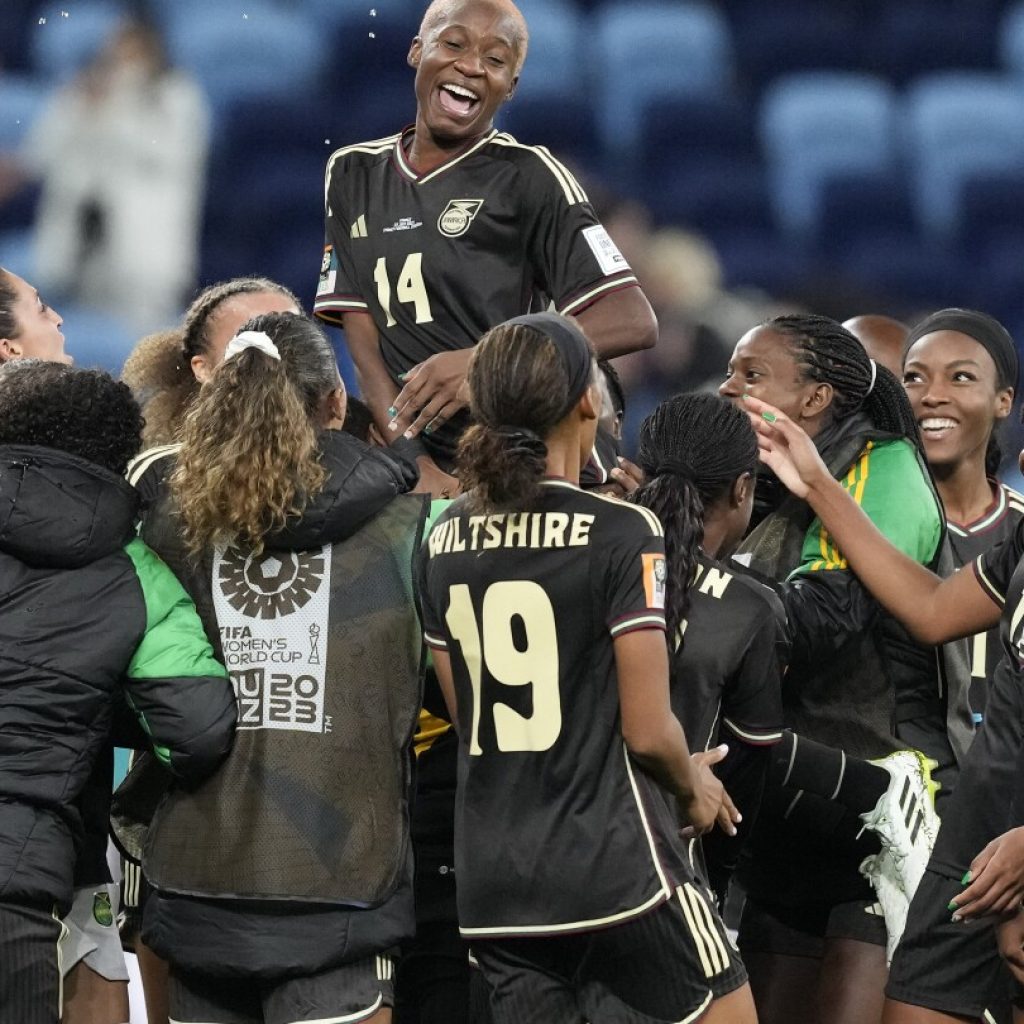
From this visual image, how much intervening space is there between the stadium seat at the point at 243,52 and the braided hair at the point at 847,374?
14.1ft

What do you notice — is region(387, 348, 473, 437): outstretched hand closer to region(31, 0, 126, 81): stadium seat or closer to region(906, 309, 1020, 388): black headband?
region(906, 309, 1020, 388): black headband

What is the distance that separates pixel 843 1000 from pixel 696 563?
1038 millimetres

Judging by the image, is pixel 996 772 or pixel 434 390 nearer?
pixel 996 772

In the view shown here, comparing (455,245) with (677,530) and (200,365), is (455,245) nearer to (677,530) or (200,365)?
(200,365)

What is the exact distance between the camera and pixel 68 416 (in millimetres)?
2734

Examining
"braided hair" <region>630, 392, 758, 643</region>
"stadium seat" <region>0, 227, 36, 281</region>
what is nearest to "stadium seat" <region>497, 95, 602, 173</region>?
"stadium seat" <region>0, 227, 36, 281</region>

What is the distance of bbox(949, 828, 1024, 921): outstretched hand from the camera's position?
2635mm

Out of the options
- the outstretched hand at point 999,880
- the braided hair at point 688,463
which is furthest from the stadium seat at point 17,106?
the outstretched hand at point 999,880

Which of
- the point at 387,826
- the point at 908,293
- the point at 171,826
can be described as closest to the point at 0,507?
the point at 171,826

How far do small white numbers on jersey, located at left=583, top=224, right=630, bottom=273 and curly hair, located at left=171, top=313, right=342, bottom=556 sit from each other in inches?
31.3

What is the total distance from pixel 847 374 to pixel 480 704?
4.46ft

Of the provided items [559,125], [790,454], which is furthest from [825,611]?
[559,125]

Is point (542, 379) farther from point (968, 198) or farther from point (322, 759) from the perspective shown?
point (968, 198)

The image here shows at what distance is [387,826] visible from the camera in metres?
2.67
